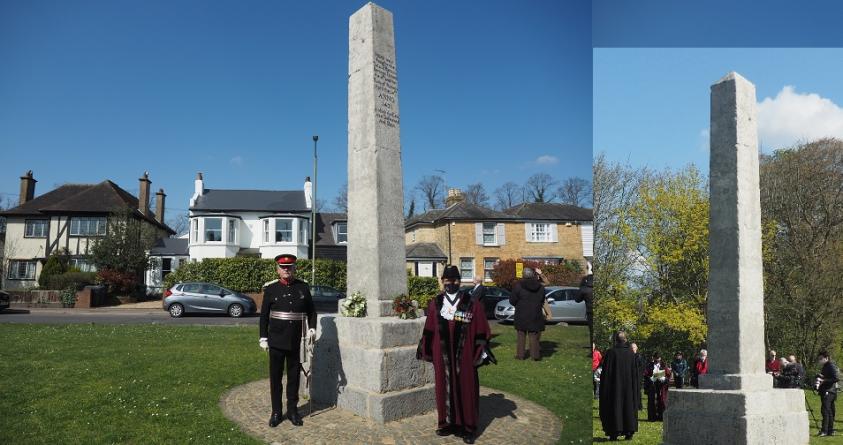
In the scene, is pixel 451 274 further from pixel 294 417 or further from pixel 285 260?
pixel 294 417

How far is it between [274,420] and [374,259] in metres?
2.11

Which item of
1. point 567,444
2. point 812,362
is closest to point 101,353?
point 567,444

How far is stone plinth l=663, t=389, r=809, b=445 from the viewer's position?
6336mm

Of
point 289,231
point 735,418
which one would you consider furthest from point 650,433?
point 289,231

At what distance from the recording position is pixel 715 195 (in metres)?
7.30

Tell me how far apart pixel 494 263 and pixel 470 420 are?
98.0 feet

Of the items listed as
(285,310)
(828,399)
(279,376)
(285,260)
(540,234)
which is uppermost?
(540,234)

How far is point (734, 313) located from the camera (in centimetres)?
696

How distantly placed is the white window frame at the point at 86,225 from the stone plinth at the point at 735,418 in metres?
36.7

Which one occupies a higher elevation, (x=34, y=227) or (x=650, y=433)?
(x=34, y=227)

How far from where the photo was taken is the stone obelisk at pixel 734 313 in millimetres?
6531

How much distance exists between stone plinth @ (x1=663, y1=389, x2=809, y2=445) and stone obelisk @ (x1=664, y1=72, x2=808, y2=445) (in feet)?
0.03

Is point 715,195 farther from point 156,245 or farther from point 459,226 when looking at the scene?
point 156,245

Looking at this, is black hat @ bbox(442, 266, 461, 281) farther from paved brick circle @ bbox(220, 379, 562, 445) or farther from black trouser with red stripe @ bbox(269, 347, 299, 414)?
black trouser with red stripe @ bbox(269, 347, 299, 414)
